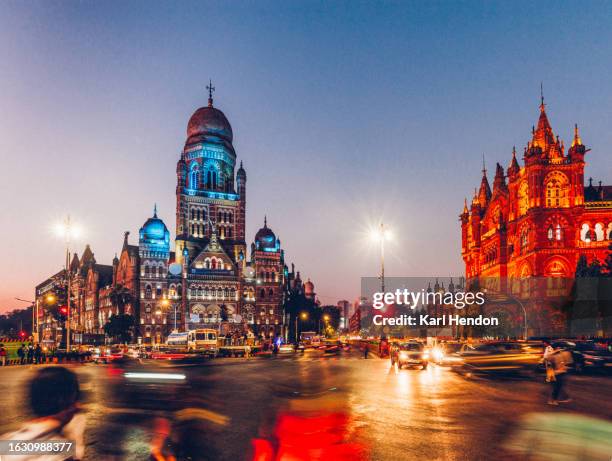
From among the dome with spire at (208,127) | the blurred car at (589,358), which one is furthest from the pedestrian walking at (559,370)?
the dome with spire at (208,127)

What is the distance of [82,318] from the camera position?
12462 centimetres

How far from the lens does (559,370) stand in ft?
47.1

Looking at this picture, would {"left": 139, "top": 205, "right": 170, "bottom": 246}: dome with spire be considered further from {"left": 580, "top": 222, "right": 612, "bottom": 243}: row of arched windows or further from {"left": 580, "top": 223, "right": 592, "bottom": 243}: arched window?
{"left": 580, "top": 222, "right": 612, "bottom": 243}: row of arched windows

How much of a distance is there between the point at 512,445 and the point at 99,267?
125641 millimetres

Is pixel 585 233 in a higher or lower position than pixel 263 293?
higher

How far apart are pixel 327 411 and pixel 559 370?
6434 mm

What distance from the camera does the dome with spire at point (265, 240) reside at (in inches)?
4311

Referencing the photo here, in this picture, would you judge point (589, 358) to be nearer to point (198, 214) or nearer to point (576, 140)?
point (576, 140)

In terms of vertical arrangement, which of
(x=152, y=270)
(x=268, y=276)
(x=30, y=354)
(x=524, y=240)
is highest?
(x=524, y=240)

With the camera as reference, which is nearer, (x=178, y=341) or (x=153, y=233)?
(x=178, y=341)

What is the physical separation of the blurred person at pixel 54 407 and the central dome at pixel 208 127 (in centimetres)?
10517

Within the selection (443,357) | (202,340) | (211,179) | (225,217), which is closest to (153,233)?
(225,217)

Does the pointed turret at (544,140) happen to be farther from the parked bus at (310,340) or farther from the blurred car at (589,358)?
the blurred car at (589,358)

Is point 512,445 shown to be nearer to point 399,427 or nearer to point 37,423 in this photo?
point 399,427
